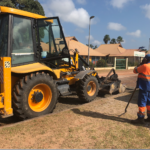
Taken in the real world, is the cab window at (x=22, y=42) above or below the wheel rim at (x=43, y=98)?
above

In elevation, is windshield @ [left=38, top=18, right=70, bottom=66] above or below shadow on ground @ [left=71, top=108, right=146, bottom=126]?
above

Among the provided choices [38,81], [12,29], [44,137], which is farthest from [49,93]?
[12,29]

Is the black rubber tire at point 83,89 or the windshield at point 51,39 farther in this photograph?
the black rubber tire at point 83,89

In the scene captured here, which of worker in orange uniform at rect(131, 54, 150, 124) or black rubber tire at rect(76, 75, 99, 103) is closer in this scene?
worker in orange uniform at rect(131, 54, 150, 124)

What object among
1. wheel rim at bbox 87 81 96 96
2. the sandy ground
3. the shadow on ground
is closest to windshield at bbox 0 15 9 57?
the sandy ground

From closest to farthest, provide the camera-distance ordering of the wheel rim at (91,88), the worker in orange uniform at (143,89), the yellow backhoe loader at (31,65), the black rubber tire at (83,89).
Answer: the yellow backhoe loader at (31,65)
the worker in orange uniform at (143,89)
the black rubber tire at (83,89)
the wheel rim at (91,88)

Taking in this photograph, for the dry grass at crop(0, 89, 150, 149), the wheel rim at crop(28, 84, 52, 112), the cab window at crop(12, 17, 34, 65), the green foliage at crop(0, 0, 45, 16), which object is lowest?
the dry grass at crop(0, 89, 150, 149)

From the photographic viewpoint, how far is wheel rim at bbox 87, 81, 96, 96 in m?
6.20

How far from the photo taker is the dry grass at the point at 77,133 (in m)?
3.09

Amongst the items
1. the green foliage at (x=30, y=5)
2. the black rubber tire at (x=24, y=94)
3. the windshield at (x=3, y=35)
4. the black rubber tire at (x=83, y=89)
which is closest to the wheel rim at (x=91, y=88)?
the black rubber tire at (x=83, y=89)

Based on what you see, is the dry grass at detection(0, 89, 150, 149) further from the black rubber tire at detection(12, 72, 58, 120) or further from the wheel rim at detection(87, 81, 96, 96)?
the wheel rim at detection(87, 81, 96, 96)

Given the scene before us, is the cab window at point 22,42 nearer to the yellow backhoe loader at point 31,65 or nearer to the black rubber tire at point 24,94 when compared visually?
the yellow backhoe loader at point 31,65

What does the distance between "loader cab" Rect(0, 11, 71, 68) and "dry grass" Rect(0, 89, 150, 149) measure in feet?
5.56

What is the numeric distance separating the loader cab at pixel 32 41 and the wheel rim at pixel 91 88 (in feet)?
3.62
